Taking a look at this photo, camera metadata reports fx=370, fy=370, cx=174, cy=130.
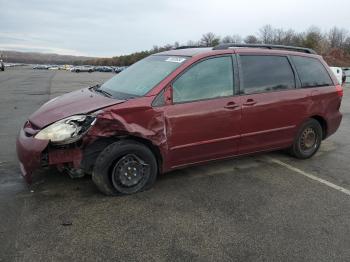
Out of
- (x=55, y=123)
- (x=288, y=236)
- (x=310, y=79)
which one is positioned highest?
(x=310, y=79)

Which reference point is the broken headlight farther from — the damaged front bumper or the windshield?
the windshield

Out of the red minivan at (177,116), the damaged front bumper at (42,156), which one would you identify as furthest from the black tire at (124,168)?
the damaged front bumper at (42,156)

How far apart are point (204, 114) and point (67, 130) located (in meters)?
1.62

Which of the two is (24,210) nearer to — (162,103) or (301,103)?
(162,103)

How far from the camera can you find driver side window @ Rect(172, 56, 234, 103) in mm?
4410

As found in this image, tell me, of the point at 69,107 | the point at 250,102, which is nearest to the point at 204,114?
the point at 250,102

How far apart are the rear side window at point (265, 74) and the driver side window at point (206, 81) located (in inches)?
10.8

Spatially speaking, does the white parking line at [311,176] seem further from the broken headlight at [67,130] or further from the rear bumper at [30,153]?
the rear bumper at [30,153]

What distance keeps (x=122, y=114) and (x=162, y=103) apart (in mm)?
502

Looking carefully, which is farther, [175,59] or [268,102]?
[268,102]

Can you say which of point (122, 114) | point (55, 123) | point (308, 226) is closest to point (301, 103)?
point (308, 226)

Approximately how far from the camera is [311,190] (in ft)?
15.1

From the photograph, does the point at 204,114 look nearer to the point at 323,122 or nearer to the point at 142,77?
the point at 142,77

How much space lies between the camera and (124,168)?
4152 mm
